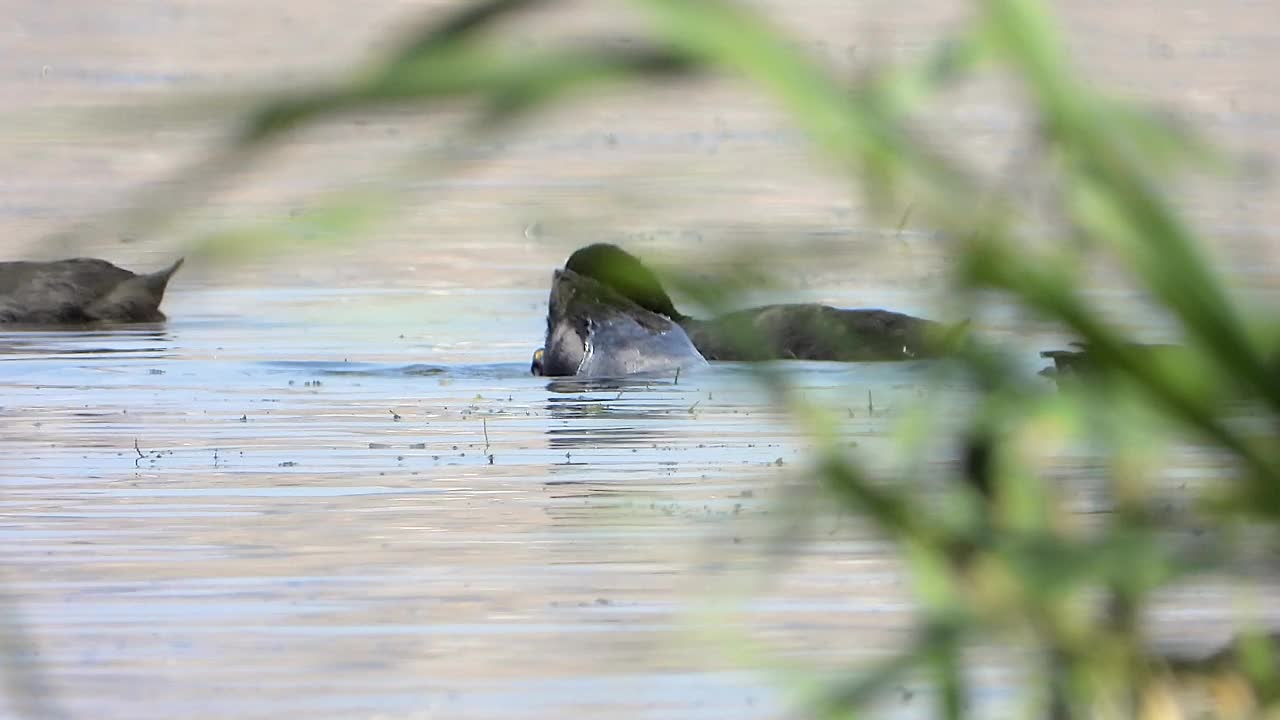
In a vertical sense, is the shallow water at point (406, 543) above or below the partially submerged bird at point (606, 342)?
above

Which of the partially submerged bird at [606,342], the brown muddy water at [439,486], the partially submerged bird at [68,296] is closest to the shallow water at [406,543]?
the brown muddy water at [439,486]

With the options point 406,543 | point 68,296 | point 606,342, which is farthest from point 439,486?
point 68,296

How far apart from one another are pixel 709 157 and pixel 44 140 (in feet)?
31.9

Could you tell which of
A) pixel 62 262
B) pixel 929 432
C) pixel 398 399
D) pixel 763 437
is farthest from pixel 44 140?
pixel 929 432

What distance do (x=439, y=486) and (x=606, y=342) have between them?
15.0ft

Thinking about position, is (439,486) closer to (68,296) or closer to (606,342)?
(606,342)

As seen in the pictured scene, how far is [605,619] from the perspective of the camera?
5695mm

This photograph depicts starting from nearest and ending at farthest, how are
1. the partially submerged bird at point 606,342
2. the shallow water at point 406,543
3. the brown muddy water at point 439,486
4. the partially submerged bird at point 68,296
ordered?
the brown muddy water at point 439,486, the shallow water at point 406,543, the partially submerged bird at point 606,342, the partially submerged bird at point 68,296

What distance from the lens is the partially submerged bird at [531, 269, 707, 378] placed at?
40.4ft

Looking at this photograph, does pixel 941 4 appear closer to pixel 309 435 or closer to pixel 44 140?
pixel 44 140

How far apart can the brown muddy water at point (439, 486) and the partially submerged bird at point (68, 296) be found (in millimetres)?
391

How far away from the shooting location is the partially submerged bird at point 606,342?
1230 cm

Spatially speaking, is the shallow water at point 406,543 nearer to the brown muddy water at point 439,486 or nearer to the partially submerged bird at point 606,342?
the brown muddy water at point 439,486

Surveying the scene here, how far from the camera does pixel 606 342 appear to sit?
12555 millimetres
